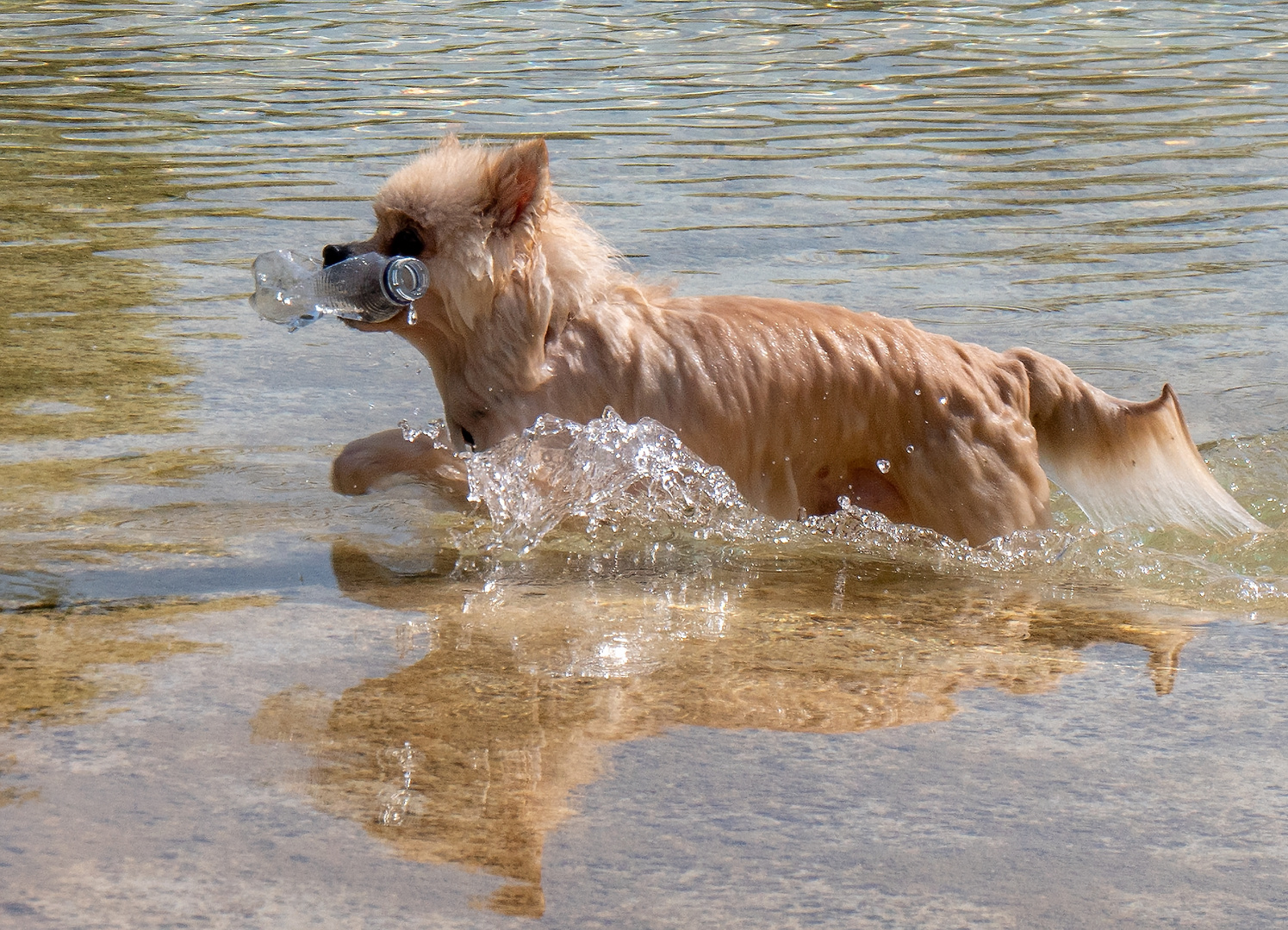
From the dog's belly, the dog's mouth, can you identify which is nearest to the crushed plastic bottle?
the dog's mouth

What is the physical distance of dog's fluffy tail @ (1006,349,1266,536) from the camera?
492 centimetres

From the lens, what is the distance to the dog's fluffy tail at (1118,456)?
4.92 m

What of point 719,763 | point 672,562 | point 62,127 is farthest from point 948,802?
point 62,127

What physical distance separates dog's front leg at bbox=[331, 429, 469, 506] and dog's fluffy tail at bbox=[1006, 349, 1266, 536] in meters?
1.74

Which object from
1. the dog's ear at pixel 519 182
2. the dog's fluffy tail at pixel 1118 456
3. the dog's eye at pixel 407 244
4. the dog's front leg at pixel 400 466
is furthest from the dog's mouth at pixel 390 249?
the dog's fluffy tail at pixel 1118 456

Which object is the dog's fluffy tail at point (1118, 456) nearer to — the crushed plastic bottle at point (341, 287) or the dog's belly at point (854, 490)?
the dog's belly at point (854, 490)

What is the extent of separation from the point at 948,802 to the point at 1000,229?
20.9 feet

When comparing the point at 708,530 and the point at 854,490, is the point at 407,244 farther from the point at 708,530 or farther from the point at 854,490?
the point at 854,490

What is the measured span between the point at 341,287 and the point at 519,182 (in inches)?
21.7

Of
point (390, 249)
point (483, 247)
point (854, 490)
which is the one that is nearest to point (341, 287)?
point (390, 249)

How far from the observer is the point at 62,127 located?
10758 millimetres

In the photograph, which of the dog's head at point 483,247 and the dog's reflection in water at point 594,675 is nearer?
the dog's reflection in water at point 594,675

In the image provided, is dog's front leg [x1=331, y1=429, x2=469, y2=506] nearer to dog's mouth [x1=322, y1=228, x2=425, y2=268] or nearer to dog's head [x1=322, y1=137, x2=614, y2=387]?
dog's head [x1=322, y1=137, x2=614, y2=387]

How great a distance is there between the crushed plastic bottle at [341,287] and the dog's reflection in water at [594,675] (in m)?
0.66
